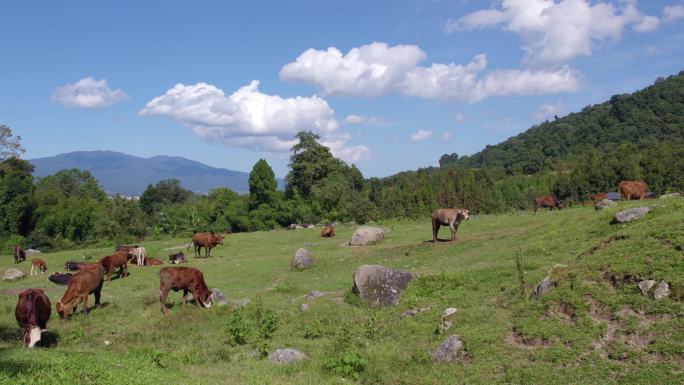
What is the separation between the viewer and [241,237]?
4266 cm

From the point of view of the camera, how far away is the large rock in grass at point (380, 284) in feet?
49.9

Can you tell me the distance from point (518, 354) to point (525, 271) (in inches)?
219

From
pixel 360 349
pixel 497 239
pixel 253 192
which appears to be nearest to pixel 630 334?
pixel 360 349

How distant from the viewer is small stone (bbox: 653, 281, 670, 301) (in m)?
9.66

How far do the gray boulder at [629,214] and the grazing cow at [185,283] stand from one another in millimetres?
14571

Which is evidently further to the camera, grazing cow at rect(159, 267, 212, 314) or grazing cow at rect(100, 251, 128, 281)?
grazing cow at rect(100, 251, 128, 281)

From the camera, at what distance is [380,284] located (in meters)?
15.5

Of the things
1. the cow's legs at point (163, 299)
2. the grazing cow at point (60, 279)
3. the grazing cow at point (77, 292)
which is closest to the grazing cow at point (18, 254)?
the grazing cow at point (60, 279)

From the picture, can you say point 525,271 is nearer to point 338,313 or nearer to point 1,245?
point 338,313

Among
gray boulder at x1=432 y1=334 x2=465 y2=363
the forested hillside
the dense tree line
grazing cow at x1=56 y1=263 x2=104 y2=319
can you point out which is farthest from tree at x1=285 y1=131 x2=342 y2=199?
gray boulder at x1=432 y1=334 x2=465 y2=363

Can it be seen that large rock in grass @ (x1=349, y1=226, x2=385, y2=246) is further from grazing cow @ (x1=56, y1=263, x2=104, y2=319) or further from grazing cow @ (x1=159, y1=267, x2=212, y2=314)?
grazing cow @ (x1=56, y1=263, x2=104, y2=319)

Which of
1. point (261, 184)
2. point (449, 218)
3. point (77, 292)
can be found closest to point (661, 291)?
point (449, 218)

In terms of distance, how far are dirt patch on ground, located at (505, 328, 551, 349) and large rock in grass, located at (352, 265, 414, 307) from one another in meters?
5.12

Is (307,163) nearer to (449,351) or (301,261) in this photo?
(301,261)
